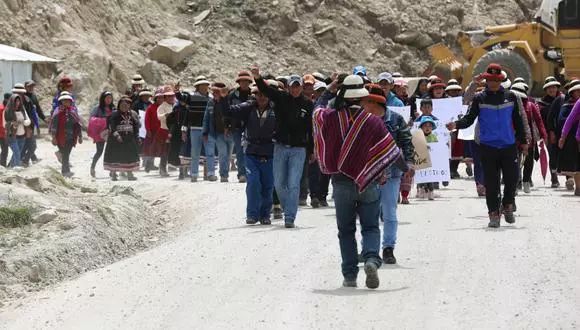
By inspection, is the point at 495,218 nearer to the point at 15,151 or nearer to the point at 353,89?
the point at 353,89

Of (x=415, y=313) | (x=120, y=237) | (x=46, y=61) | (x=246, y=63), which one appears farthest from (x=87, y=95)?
(x=415, y=313)

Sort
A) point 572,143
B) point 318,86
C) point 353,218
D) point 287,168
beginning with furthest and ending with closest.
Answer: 1. point 572,143
2. point 318,86
3. point 287,168
4. point 353,218

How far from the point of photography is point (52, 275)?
14109mm

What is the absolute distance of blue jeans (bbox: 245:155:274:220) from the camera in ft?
55.1

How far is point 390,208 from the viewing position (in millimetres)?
13344

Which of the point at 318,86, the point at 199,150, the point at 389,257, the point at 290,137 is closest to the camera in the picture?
the point at 389,257

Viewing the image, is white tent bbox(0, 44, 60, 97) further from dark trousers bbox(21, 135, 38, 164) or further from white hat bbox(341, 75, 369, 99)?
white hat bbox(341, 75, 369, 99)

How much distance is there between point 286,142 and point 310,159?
1.10 meters

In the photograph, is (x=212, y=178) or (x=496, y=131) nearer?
(x=496, y=131)

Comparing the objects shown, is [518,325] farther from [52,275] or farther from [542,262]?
[52,275]

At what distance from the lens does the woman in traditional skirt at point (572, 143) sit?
67.3ft

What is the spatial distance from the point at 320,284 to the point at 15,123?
48.8 feet

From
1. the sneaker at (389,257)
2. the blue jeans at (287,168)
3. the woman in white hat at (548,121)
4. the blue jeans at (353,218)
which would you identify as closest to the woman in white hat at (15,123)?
the woman in white hat at (548,121)

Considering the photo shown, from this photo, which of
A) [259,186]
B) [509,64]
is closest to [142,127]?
[509,64]
